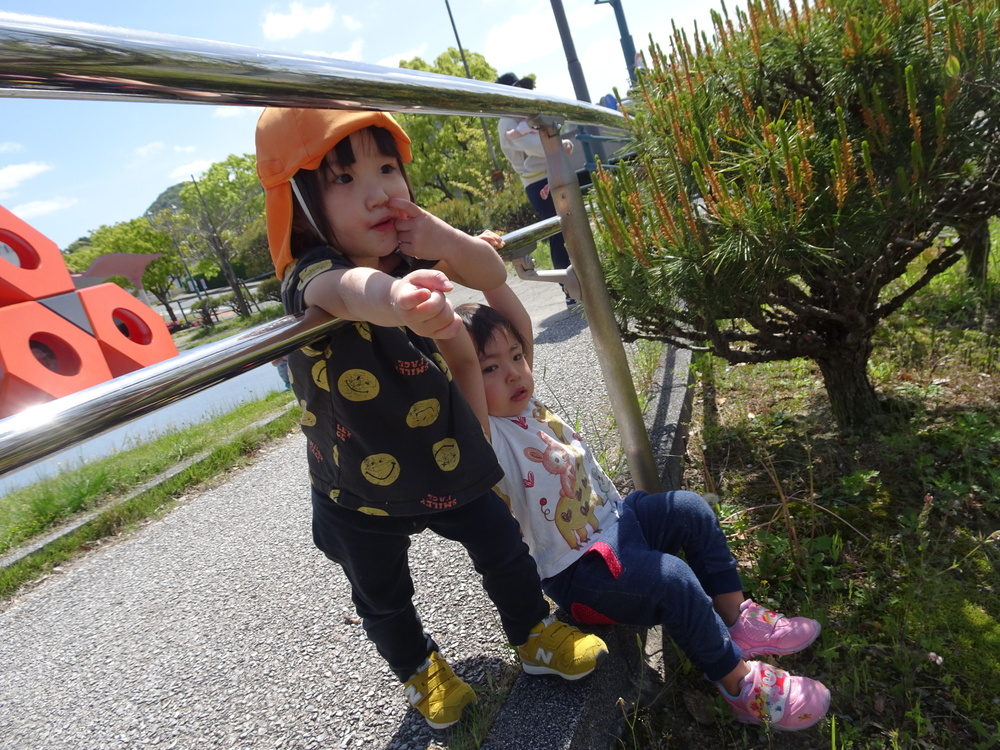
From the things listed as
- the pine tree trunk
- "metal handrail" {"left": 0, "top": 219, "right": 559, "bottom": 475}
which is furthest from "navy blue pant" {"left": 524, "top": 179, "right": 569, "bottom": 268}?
"metal handrail" {"left": 0, "top": 219, "right": 559, "bottom": 475}

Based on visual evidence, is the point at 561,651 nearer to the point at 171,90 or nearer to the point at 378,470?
the point at 378,470

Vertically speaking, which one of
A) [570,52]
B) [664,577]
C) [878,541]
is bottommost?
[878,541]

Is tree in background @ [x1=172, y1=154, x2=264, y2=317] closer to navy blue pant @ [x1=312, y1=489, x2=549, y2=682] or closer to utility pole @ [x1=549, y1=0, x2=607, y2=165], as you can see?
utility pole @ [x1=549, y1=0, x2=607, y2=165]

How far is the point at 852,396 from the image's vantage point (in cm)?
239

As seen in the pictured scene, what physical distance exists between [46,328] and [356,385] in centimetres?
783

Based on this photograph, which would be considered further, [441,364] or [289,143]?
[441,364]

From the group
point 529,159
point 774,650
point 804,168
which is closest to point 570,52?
point 529,159

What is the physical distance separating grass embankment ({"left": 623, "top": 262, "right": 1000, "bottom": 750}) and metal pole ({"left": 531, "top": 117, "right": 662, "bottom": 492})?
→ 1.26 feet

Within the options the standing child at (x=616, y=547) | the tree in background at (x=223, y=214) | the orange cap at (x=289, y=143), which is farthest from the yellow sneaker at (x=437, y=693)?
the tree in background at (x=223, y=214)

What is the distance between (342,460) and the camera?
54.7 inches

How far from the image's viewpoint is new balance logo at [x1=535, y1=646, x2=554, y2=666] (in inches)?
59.3

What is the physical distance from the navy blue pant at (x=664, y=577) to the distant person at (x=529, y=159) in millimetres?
2521

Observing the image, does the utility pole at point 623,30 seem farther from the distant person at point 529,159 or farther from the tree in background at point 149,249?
the tree in background at point 149,249

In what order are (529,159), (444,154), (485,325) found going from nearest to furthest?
(485,325)
(529,159)
(444,154)
